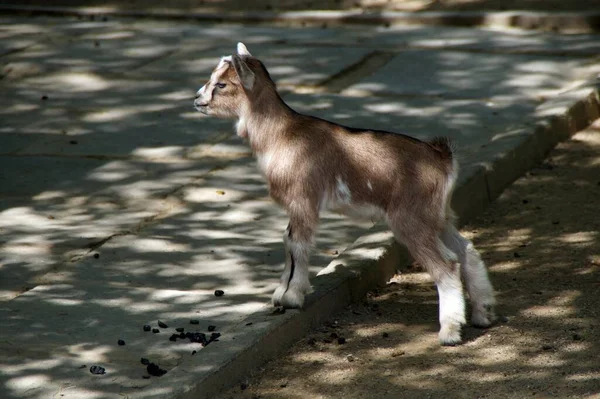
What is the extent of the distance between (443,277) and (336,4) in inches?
362

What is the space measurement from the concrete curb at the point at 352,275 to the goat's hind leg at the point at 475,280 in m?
0.63

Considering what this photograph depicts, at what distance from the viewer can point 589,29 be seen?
41.2 ft

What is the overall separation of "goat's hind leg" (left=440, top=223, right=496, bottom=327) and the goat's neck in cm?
103

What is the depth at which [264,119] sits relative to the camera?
232 inches

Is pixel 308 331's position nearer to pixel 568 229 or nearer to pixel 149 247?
pixel 149 247

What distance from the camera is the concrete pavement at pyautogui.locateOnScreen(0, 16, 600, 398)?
5.52m

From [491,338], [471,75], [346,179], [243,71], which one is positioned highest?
[243,71]

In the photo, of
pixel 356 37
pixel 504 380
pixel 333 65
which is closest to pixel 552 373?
pixel 504 380

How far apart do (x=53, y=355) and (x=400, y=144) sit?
6.65 ft

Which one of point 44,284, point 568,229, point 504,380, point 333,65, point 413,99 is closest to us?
point 504,380

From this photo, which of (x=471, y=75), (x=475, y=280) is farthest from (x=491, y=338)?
(x=471, y=75)

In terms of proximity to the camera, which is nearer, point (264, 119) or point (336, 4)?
point (264, 119)

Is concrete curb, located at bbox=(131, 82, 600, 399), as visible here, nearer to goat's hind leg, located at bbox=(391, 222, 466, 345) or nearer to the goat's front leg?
the goat's front leg

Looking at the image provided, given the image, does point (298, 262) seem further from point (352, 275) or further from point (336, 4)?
point (336, 4)
